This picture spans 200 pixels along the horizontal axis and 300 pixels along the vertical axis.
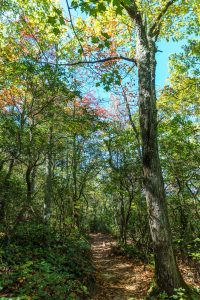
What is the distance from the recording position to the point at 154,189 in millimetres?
4953

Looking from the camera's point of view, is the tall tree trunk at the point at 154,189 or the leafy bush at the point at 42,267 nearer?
the leafy bush at the point at 42,267

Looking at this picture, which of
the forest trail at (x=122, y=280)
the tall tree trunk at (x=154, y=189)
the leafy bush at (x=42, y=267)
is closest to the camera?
the leafy bush at (x=42, y=267)

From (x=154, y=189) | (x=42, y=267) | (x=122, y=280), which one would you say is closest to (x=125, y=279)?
(x=122, y=280)

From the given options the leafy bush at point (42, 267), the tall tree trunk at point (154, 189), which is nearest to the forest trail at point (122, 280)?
the leafy bush at point (42, 267)

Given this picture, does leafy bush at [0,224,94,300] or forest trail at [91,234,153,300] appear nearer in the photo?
leafy bush at [0,224,94,300]

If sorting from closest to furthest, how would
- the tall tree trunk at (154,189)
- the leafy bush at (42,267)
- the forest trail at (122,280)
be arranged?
the leafy bush at (42,267), the tall tree trunk at (154,189), the forest trail at (122,280)

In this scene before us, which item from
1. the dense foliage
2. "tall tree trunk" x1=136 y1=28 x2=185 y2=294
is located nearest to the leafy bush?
the dense foliage

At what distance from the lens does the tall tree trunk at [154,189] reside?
470cm

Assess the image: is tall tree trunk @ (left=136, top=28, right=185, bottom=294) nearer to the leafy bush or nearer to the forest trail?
the forest trail

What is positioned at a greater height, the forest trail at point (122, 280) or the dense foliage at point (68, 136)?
the dense foliage at point (68, 136)

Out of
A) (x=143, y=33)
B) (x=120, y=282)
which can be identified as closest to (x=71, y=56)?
(x=143, y=33)

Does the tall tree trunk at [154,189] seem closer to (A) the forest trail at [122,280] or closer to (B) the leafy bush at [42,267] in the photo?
(A) the forest trail at [122,280]

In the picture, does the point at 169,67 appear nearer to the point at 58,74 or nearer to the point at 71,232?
the point at 58,74

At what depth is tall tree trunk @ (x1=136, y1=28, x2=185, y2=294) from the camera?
185 inches
